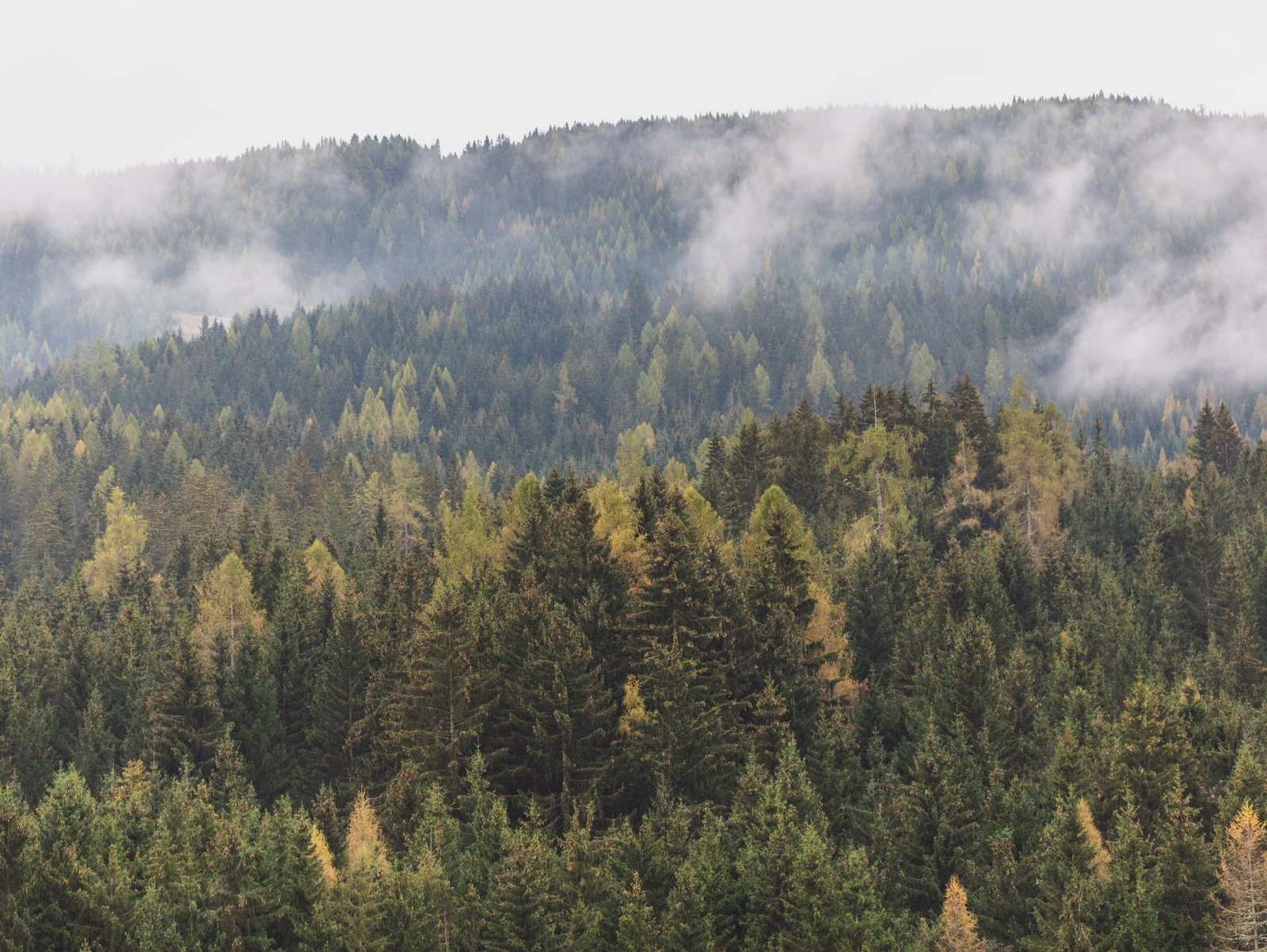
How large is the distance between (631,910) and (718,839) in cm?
557

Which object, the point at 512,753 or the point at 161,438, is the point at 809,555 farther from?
the point at 161,438

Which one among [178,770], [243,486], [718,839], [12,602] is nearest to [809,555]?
[718,839]

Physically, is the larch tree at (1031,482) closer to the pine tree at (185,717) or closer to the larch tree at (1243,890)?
the larch tree at (1243,890)

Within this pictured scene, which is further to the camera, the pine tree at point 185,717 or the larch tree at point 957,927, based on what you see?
the pine tree at point 185,717

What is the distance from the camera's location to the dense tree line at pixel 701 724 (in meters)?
43.8

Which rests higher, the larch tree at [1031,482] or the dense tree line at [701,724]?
the larch tree at [1031,482]

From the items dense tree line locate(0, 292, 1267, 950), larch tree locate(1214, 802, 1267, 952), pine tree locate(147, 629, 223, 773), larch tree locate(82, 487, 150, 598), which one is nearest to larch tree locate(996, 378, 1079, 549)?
dense tree line locate(0, 292, 1267, 950)

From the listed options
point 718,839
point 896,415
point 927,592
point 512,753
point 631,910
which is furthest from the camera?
point 896,415

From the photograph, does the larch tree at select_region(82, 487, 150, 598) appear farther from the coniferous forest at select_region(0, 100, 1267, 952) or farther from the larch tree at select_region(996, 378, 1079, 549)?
the larch tree at select_region(996, 378, 1079, 549)

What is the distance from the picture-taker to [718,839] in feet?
151

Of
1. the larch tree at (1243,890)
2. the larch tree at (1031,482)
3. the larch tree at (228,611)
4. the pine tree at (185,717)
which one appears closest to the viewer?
the larch tree at (1243,890)

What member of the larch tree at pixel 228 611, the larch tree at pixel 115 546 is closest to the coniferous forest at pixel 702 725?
the larch tree at pixel 228 611

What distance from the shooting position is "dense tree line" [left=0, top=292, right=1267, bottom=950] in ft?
144

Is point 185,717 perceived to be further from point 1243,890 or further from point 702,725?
point 1243,890
